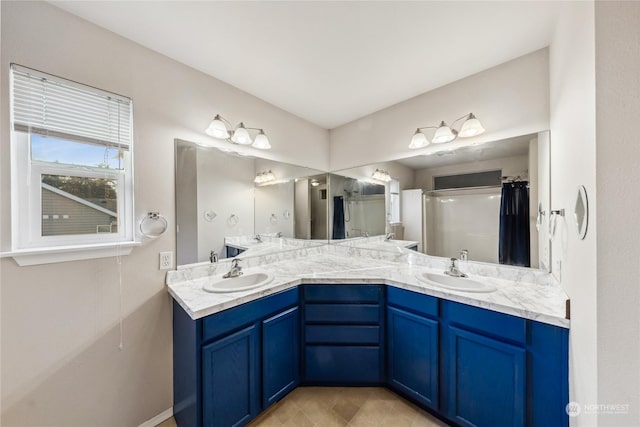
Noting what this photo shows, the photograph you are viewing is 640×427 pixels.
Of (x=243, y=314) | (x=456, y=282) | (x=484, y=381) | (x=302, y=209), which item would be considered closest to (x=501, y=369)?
(x=484, y=381)

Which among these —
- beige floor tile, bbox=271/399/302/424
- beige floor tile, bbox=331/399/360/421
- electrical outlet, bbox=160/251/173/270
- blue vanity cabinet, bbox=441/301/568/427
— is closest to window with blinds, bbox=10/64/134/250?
electrical outlet, bbox=160/251/173/270

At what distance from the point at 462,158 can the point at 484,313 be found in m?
1.19

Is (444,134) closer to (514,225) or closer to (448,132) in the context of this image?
(448,132)

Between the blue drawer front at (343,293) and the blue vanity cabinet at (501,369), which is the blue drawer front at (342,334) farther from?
the blue vanity cabinet at (501,369)

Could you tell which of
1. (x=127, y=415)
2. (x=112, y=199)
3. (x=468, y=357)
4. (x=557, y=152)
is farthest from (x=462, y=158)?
(x=127, y=415)

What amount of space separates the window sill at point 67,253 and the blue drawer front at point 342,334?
139 cm

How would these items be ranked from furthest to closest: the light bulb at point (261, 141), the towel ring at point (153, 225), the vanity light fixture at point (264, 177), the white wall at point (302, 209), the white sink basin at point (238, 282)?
the white wall at point (302, 209), the vanity light fixture at point (264, 177), the light bulb at point (261, 141), the white sink basin at point (238, 282), the towel ring at point (153, 225)

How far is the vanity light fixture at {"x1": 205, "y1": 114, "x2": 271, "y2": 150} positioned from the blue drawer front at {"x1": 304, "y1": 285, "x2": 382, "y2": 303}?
4.36ft

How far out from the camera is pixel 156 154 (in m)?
1.52

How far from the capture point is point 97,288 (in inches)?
51.5

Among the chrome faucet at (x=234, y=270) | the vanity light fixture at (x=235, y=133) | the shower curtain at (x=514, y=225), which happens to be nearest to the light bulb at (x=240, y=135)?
the vanity light fixture at (x=235, y=133)

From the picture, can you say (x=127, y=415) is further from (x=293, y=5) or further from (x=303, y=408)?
(x=293, y=5)

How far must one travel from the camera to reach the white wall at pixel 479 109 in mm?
1541

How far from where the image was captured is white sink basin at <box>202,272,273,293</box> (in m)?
1.55
